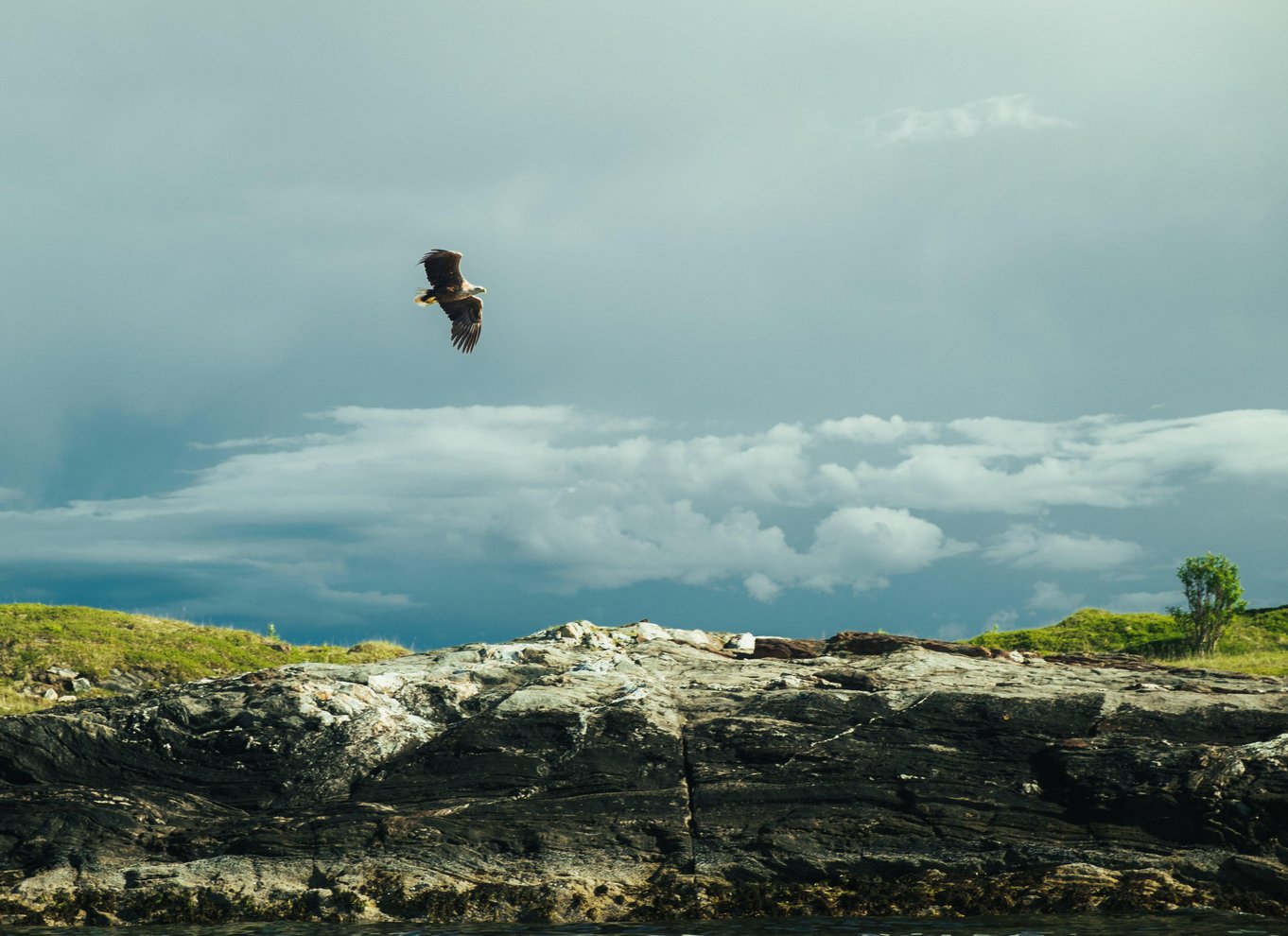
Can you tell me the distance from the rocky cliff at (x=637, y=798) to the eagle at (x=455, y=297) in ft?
26.8

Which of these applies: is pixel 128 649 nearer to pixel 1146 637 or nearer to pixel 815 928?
pixel 815 928

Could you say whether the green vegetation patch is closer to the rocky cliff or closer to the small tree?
the small tree

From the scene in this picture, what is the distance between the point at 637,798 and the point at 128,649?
26144 mm

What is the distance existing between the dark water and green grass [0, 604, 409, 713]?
17649 mm

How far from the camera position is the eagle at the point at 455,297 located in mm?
24125

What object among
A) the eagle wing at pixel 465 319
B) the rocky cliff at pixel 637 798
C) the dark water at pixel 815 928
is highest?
the eagle wing at pixel 465 319

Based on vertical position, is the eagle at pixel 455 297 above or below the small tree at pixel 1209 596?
above

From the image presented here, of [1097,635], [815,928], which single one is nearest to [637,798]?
[815,928]

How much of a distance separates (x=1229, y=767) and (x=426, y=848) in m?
11.5

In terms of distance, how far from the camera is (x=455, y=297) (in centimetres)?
2431

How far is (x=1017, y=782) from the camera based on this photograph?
16.3 metres

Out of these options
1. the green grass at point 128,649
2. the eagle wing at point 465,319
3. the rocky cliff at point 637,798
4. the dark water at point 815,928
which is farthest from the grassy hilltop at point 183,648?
the dark water at point 815,928

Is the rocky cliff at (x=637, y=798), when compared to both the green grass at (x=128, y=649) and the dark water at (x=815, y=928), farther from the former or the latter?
the green grass at (x=128, y=649)

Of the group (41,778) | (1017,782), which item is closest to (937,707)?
(1017,782)
